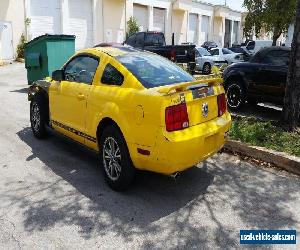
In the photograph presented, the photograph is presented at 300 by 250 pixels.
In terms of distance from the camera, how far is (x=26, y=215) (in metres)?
4.05

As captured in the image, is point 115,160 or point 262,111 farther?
point 262,111

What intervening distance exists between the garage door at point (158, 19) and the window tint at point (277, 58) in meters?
28.5

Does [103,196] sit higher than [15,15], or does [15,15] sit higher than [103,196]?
[15,15]

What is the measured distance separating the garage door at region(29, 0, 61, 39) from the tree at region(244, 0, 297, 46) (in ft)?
43.5

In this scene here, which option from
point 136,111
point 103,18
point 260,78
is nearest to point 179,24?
point 103,18

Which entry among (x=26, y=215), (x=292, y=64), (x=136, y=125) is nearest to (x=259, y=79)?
(x=292, y=64)

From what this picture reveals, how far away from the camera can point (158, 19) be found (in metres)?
36.2

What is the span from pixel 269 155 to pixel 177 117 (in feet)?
7.25

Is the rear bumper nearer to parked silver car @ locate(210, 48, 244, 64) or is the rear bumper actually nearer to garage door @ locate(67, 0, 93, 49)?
parked silver car @ locate(210, 48, 244, 64)

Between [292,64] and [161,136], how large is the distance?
145 inches

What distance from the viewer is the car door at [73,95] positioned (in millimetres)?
5180

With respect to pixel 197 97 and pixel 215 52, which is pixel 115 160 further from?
pixel 215 52

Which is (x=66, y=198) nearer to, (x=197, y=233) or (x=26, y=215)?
(x=26, y=215)

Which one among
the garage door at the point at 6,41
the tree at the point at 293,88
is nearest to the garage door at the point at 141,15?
the garage door at the point at 6,41
